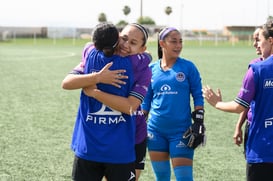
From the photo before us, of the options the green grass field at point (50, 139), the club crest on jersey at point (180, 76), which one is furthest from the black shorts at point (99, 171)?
the green grass field at point (50, 139)

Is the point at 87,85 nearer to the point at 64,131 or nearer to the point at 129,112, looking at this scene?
the point at 129,112

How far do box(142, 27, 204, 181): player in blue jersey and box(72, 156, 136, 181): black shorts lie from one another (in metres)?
1.21

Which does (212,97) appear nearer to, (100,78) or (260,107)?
(260,107)

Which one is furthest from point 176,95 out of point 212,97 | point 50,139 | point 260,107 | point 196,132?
point 50,139

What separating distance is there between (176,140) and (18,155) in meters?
3.04

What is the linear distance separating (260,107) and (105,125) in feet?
3.79

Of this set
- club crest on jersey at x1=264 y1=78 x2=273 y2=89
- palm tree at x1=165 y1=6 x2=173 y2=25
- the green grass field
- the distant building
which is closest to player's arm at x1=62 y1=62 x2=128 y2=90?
club crest on jersey at x1=264 y1=78 x2=273 y2=89

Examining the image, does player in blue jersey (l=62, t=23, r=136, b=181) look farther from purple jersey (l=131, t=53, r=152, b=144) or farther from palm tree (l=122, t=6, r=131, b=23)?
palm tree (l=122, t=6, r=131, b=23)

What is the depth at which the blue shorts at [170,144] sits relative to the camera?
498 centimetres

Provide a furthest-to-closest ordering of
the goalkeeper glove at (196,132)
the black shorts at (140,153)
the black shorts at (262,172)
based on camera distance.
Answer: the goalkeeper glove at (196,132)
the black shorts at (140,153)
the black shorts at (262,172)

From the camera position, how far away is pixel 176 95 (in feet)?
16.5

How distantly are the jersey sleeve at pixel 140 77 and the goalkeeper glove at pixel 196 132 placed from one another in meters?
1.23

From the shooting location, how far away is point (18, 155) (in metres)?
7.27

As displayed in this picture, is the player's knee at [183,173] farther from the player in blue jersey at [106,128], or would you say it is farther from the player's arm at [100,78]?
the player's arm at [100,78]
